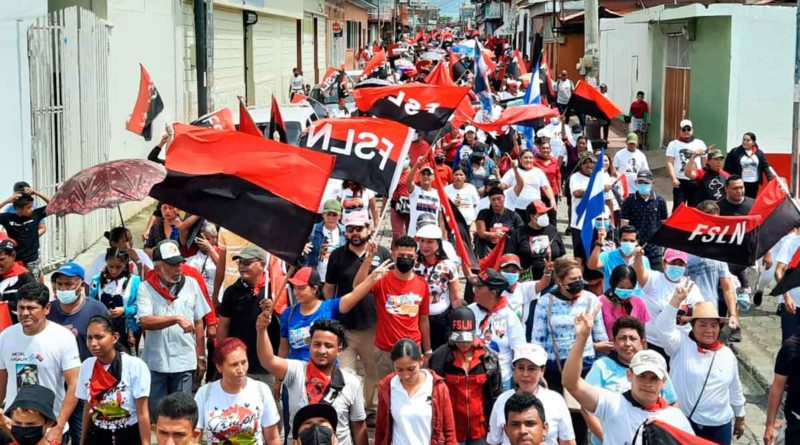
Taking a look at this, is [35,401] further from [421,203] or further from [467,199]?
[467,199]

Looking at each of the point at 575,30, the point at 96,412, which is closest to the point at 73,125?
the point at 96,412

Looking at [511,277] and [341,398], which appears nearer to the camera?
[341,398]

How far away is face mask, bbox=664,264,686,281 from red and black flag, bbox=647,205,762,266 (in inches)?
8.8

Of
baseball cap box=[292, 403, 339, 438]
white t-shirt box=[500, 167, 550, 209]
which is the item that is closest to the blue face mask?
white t-shirt box=[500, 167, 550, 209]

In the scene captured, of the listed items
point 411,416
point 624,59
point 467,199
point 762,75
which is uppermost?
point 624,59

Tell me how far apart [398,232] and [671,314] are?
17.1 feet

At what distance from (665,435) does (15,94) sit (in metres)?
9.70

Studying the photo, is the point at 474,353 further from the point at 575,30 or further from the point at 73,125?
the point at 575,30

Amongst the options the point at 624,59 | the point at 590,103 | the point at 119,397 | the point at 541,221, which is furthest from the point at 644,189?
the point at 624,59

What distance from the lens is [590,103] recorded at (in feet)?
56.7

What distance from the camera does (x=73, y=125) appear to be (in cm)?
1477

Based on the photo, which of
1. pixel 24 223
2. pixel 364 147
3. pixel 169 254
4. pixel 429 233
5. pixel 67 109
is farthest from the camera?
pixel 67 109

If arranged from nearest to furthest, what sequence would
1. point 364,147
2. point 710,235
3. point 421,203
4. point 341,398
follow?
point 341,398 < point 710,235 < point 364,147 < point 421,203

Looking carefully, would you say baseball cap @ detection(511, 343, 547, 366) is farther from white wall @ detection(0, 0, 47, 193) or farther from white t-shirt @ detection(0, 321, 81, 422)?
white wall @ detection(0, 0, 47, 193)
